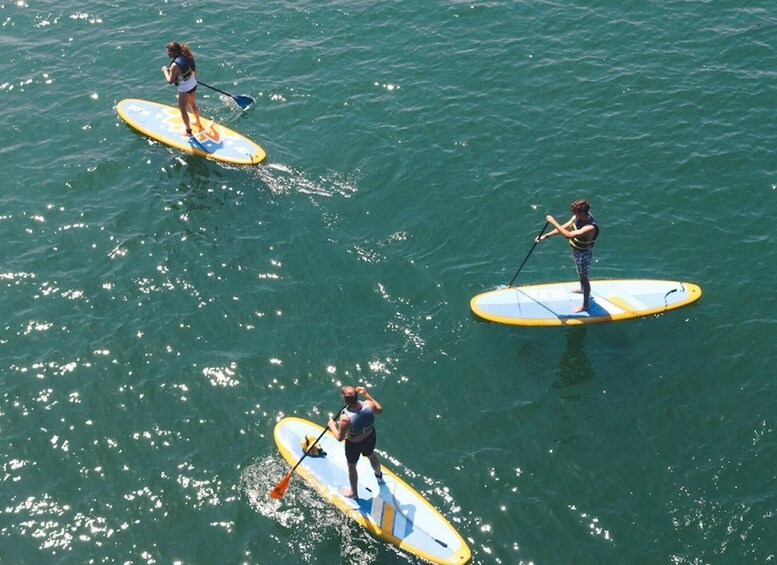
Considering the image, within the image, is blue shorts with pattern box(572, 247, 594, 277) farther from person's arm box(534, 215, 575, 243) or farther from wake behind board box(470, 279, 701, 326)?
wake behind board box(470, 279, 701, 326)

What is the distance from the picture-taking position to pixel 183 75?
24391 mm

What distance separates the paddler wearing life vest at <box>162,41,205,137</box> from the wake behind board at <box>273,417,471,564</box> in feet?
39.8

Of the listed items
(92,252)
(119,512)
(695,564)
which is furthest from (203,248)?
(695,564)

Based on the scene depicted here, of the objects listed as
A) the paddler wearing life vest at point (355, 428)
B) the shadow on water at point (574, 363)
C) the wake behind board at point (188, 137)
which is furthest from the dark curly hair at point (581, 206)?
the wake behind board at point (188, 137)

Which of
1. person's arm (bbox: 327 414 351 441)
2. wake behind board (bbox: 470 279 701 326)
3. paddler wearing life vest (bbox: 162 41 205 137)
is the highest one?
paddler wearing life vest (bbox: 162 41 205 137)

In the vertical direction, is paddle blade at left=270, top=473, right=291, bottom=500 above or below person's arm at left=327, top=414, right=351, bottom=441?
below

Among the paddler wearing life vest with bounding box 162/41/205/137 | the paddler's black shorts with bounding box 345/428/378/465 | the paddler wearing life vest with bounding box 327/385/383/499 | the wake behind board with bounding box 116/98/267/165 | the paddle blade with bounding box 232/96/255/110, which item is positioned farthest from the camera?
the paddle blade with bounding box 232/96/255/110

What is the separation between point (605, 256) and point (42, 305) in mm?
15509

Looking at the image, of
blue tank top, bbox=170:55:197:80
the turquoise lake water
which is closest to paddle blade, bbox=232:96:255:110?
the turquoise lake water

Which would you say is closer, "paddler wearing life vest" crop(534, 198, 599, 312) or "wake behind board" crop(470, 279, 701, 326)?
"paddler wearing life vest" crop(534, 198, 599, 312)

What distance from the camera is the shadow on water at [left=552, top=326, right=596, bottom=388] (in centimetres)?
1906

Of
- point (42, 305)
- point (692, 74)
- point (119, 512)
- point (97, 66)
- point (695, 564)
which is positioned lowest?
point (695, 564)

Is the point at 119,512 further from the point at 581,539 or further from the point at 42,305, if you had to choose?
the point at 581,539

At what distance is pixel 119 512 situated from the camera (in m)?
16.7
